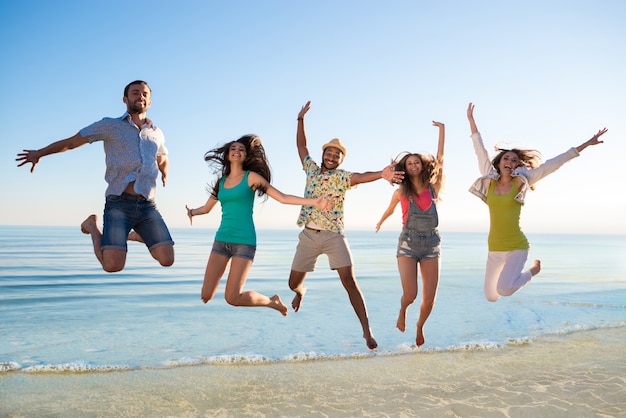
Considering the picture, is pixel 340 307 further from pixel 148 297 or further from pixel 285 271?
pixel 285 271

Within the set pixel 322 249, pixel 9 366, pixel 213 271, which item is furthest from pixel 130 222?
pixel 9 366

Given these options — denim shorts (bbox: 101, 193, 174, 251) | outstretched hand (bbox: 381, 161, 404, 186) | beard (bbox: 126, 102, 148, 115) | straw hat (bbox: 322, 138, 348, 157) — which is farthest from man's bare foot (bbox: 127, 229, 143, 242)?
outstretched hand (bbox: 381, 161, 404, 186)

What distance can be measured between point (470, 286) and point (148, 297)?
12.3m

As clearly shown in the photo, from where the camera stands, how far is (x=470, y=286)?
21.2 meters

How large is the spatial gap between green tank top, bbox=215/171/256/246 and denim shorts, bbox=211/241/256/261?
5cm

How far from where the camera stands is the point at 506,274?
7.25 metres

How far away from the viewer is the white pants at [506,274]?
7172 mm

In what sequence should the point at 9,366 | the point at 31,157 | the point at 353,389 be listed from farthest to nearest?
the point at 9,366 → the point at 353,389 → the point at 31,157

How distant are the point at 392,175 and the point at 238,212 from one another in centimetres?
195

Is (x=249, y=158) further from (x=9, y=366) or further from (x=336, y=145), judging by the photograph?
(x=9, y=366)

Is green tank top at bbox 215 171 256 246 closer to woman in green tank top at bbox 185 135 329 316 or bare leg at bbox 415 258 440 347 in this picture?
woman in green tank top at bbox 185 135 329 316

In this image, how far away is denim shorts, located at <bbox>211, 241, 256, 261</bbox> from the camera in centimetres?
654

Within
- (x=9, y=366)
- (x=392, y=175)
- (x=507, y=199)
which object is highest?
(x=392, y=175)

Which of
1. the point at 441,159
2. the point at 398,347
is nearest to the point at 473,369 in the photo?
the point at 398,347
